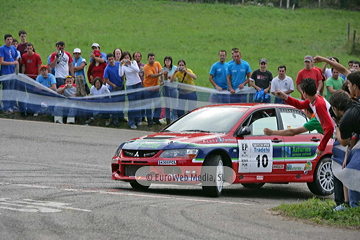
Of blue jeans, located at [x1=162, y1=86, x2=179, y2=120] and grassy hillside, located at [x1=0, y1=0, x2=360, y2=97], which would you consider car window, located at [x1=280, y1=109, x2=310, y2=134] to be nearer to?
blue jeans, located at [x1=162, y1=86, x2=179, y2=120]

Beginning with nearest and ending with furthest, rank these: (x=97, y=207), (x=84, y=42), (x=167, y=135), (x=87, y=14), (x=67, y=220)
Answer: (x=67, y=220) < (x=97, y=207) < (x=167, y=135) < (x=84, y=42) < (x=87, y=14)

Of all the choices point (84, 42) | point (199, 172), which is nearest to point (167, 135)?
point (199, 172)

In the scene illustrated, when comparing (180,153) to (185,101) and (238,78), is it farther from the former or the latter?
A: (185,101)

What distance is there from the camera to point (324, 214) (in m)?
8.08

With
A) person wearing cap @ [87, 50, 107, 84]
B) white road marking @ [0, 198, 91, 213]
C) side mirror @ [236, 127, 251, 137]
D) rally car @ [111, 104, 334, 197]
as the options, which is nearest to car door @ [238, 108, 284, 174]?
rally car @ [111, 104, 334, 197]

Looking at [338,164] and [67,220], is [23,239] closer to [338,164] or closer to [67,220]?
[67,220]

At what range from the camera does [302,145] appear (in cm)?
1185

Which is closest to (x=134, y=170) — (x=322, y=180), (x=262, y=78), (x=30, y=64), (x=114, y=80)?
(x=322, y=180)

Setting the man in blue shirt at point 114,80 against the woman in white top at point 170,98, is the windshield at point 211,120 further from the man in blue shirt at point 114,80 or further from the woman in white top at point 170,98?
the man in blue shirt at point 114,80

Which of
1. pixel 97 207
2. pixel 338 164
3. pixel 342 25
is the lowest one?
pixel 97 207

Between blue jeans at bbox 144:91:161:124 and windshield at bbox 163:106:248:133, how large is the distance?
7.28 meters

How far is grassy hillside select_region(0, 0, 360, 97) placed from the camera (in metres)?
53.1

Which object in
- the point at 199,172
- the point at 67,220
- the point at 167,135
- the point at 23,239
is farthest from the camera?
the point at 167,135

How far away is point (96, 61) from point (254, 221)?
13.1 metres
